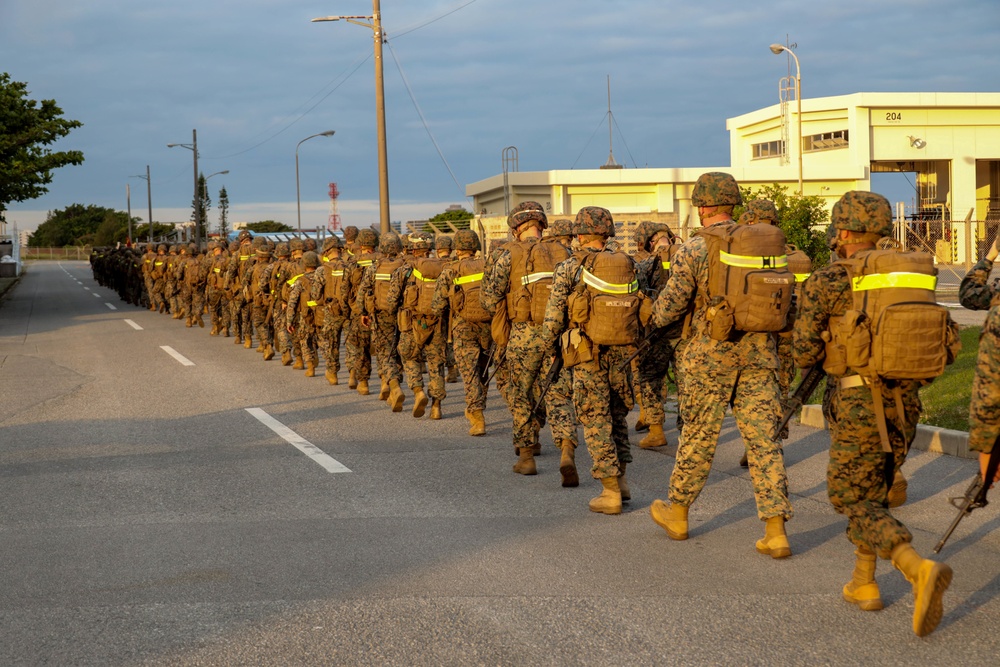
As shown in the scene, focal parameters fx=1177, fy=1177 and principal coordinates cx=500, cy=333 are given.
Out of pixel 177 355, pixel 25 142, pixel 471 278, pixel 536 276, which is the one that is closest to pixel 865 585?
pixel 536 276

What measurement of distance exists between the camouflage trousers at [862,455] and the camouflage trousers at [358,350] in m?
9.06

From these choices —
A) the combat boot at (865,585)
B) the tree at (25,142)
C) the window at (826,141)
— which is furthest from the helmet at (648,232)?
the window at (826,141)

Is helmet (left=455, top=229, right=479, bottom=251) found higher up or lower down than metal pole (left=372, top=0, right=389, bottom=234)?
lower down

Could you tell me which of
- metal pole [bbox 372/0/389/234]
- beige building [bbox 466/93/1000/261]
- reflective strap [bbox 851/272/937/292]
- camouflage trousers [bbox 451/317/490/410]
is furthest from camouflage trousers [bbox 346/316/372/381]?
beige building [bbox 466/93/1000/261]

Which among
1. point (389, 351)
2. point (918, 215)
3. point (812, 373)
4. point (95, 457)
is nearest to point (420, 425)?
point (389, 351)

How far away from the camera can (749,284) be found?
633 cm

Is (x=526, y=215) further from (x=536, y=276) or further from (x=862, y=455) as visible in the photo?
(x=862, y=455)

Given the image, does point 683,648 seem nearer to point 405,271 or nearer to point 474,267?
Answer: point 474,267

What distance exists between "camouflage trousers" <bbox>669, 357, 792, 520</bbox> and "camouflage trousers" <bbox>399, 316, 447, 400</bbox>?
5440mm

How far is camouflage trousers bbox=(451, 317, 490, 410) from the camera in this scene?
1092 cm

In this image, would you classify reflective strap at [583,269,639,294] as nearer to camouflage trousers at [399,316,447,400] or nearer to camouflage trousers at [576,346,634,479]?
camouflage trousers at [576,346,634,479]

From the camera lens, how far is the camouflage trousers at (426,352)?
11891 millimetres

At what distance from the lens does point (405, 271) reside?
12.3 meters

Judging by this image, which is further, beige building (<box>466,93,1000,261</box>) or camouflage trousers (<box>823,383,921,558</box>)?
beige building (<box>466,93,1000,261</box>)
